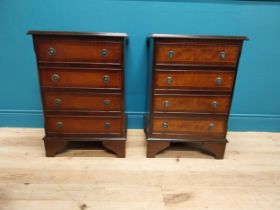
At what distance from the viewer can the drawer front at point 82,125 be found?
5.51 ft

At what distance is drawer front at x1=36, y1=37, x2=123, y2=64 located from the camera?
1478mm

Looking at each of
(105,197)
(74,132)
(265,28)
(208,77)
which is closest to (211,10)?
(265,28)

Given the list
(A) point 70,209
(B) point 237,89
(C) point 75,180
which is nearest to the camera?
(A) point 70,209

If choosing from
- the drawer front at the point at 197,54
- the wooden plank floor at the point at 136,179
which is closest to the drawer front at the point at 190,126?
the wooden plank floor at the point at 136,179

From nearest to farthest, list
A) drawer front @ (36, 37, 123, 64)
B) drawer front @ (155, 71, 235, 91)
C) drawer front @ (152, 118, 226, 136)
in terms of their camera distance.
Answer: drawer front @ (36, 37, 123, 64) < drawer front @ (155, 71, 235, 91) < drawer front @ (152, 118, 226, 136)

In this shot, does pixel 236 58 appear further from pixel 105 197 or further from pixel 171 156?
pixel 105 197

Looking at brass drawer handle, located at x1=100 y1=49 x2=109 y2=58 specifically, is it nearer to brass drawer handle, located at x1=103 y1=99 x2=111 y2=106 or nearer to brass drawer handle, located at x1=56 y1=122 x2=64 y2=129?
brass drawer handle, located at x1=103 y1=99 x2=111 y2=106

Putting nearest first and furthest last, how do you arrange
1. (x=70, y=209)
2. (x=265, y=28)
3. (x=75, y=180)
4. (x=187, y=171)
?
(x=70, y=209) → (x=75, y=180) → (x=187, y=171) → (x=265, y=28)

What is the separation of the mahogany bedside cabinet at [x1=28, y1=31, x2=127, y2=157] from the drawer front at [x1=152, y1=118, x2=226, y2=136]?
284 millimetres

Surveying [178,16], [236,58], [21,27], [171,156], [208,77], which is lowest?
[171,156]

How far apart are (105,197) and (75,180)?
26 cm

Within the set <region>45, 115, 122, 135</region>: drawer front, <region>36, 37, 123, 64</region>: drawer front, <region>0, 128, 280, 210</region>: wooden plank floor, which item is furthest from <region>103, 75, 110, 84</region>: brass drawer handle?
<region>0, 128, 280, 210</region>: wooden plank floor

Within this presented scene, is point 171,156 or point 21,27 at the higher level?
point 21,27

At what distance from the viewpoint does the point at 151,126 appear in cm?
172
